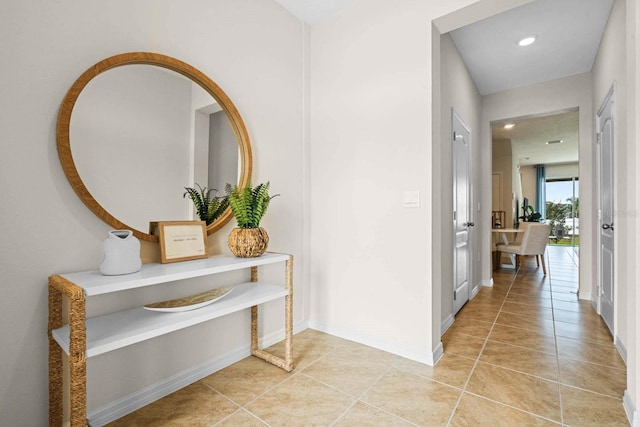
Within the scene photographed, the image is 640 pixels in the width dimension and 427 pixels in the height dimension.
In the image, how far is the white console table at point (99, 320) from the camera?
111 centimetres

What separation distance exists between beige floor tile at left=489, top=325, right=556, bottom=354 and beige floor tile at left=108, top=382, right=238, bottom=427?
6.97 ft

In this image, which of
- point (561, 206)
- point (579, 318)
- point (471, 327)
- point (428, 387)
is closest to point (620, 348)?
point (579, 318)

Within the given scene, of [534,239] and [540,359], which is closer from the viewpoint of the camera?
[540,359]

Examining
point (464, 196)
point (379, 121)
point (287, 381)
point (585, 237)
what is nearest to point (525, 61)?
point (464, 196)

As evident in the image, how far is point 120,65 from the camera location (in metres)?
1.58

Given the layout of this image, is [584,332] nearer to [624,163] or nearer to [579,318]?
[579,318]

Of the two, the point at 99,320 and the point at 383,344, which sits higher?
the point at 99,320

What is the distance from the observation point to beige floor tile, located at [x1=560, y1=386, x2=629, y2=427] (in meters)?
1.51

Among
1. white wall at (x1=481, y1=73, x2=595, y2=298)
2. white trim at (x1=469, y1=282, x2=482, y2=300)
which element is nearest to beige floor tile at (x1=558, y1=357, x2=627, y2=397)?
white trim at (x1=469, y1=282, x2=482, y2=300)

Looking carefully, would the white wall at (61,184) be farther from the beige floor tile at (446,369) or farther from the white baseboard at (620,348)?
the white baseboard at (620,348)

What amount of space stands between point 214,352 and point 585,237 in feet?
14.0

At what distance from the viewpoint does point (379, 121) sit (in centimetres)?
235

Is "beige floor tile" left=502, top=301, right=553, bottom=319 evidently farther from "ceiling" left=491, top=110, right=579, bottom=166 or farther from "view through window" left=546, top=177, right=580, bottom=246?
"view through window" left=546, top=177, right=580, bottom=246

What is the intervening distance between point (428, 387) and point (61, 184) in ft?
7.19
